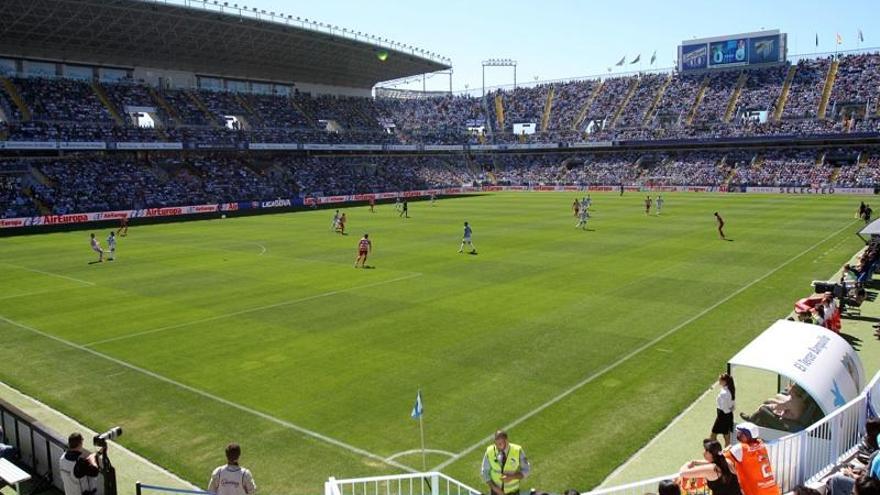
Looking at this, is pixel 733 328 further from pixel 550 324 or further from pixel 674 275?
pixel 674 275

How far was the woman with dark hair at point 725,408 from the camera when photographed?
10969 millimetres

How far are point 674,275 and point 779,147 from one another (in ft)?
216

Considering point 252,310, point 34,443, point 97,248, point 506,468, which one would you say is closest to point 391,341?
point 252,310

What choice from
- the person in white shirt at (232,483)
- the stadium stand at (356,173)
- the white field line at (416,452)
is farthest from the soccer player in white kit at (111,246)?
the person in white shirt at (232,483)

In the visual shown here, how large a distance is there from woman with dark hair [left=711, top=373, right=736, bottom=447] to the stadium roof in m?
56.2

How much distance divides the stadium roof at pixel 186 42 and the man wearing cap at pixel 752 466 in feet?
190

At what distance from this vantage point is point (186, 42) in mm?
65500

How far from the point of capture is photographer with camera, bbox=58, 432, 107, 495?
881 centimetres

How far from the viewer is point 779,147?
81.8 metres

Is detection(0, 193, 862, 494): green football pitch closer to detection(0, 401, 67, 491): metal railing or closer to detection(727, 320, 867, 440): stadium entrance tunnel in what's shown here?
detection(0, 401, 67, 491): metal railing

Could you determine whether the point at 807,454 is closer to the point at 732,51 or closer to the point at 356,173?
the point at 356,173

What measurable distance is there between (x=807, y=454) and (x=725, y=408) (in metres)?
2.14

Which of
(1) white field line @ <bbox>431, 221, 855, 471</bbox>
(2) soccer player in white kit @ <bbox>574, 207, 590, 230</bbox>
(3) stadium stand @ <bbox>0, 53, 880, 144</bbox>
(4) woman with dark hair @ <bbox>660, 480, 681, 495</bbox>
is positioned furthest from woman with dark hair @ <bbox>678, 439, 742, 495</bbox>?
(3) stadium stand @ <bbox>0, 53, 880, 144</bbox>

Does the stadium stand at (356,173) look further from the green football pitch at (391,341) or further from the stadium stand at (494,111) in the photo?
the green football pitch at (391,341)
